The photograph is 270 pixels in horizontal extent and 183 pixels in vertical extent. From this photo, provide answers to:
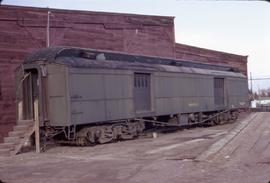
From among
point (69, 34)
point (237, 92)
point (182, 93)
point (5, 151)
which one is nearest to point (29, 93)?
point (5, 151)

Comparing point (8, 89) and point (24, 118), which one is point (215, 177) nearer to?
point (24, 118)

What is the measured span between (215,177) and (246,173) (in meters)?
0.84

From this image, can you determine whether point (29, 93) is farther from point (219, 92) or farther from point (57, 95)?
point (219, 92)

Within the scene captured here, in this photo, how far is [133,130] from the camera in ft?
59.1

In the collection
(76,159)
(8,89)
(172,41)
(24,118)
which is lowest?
(76,159)

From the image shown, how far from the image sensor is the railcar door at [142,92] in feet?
60.9

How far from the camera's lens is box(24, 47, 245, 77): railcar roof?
50.8 feet

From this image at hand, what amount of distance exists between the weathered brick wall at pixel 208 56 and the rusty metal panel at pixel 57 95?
55.0 feet

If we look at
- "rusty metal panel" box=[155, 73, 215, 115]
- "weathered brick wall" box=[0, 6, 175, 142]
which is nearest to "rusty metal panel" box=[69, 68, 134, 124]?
"rusty metal panel" box=[155, 73, 215, 115]

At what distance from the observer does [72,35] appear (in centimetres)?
2278

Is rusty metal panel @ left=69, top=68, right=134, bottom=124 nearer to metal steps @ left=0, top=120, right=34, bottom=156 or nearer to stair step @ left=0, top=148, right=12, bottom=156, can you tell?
metal steps @ left=0, top=120, right=34, bottom=156

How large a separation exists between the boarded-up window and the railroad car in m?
3.74

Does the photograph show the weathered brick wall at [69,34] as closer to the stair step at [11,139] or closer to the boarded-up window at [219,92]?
the boarded-up window at [219,92]

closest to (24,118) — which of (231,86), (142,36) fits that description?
(142,36)
